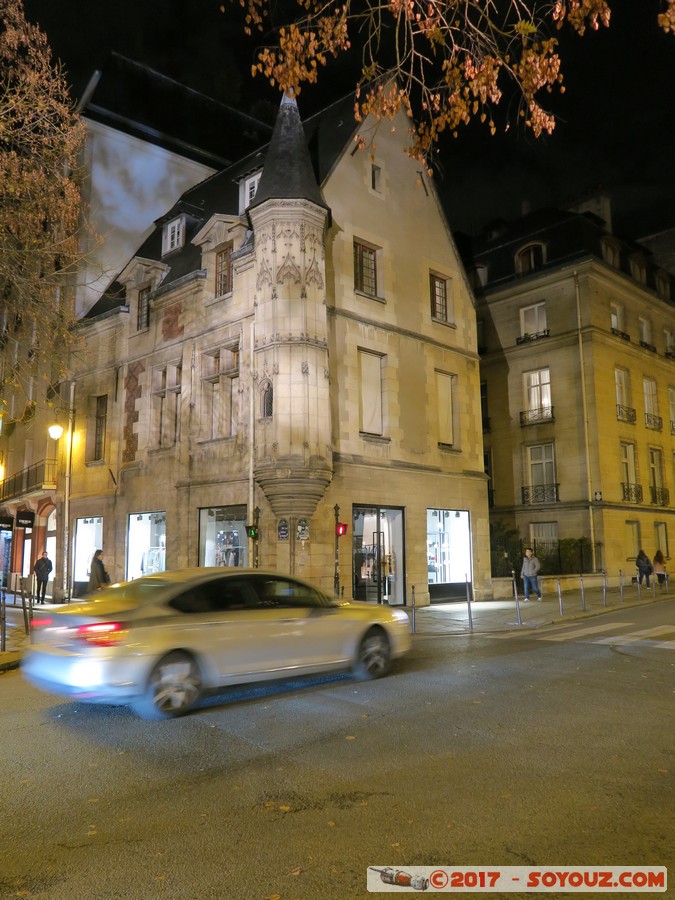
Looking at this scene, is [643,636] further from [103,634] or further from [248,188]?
[248,188]

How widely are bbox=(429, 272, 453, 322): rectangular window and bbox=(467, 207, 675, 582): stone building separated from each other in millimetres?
9251

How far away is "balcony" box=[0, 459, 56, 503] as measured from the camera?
28.1 meters

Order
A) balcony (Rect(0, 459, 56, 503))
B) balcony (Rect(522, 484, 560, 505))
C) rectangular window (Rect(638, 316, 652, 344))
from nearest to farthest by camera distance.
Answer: balcony (Rect(0, 459, 56, 503)) < balcony (Rect(522, 484, 560, 505)) < rectangular window (Rect(638, 316, 652, 344))

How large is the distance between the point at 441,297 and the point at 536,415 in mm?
10483

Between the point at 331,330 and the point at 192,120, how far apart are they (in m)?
19.7

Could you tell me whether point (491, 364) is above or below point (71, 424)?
above

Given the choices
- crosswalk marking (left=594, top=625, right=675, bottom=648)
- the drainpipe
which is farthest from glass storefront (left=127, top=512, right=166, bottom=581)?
the drainpipe

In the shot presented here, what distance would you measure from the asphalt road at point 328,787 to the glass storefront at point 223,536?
11361mm

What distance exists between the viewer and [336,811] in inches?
189

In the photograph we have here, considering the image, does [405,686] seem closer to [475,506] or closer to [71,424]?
[475,506]

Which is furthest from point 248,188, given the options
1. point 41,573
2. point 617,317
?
point 617,317

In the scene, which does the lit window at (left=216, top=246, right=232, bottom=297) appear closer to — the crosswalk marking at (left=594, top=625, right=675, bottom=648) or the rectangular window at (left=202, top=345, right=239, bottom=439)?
the rectangular window at (left=202, top=345, right=239, bottom=439)

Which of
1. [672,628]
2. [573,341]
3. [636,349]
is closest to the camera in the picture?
[672,628]

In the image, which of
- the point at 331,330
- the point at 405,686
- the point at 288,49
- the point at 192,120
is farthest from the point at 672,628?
the point at 192,120
